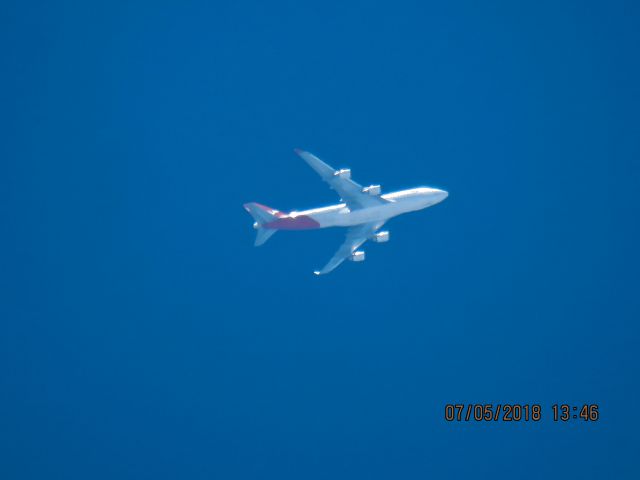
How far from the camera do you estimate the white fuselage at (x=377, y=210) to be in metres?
45.0

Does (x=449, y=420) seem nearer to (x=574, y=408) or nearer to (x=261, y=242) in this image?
(x=574, y=408)

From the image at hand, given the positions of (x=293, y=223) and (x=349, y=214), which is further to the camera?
(x=349, y=214)

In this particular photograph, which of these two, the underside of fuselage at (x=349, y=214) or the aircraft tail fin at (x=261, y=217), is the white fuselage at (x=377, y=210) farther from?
the aircraft tail fin at (x=261, y=217)

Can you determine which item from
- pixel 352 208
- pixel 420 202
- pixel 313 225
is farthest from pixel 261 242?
pixel 420 202

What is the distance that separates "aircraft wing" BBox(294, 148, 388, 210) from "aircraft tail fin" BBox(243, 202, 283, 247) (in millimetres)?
4038

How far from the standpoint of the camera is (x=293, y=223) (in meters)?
45.1

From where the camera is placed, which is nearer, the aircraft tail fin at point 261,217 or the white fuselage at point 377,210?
the white fuselage at point 377,210

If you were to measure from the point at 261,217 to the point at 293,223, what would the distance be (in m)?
2.29

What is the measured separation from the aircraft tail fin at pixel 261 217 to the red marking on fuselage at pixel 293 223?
0.28 meters

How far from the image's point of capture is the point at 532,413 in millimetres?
51875

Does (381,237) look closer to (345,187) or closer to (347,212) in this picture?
(347,212)

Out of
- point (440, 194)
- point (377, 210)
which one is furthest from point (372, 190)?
point (440, 194)

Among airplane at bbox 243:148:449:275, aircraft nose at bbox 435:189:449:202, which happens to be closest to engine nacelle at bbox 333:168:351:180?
airplane at bbox 243:148:449:275

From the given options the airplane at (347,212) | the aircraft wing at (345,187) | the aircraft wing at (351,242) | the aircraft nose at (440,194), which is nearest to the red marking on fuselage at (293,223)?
the airplane at (347,212)
